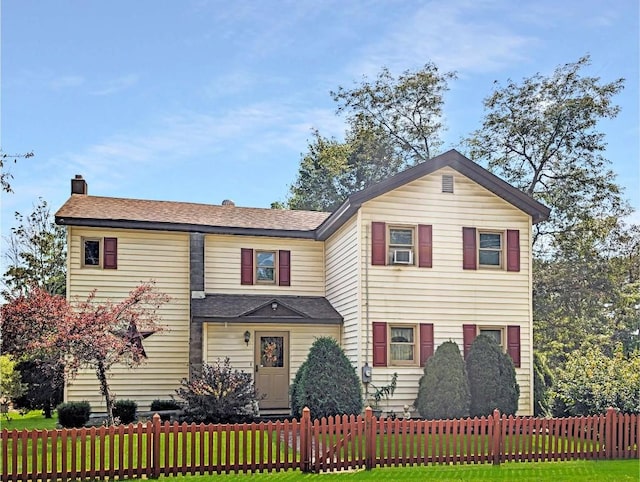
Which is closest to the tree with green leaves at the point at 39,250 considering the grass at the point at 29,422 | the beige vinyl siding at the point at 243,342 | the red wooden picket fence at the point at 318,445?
the grass at the point at 29,422

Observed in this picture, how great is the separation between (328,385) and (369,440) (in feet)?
13.4

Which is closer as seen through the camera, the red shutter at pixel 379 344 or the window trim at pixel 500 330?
the red shutter at pixel 379 344

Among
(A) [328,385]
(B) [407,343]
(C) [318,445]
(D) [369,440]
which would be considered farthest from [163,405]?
(D) [369,440]

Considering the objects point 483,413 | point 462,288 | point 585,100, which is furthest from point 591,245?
point 483,413

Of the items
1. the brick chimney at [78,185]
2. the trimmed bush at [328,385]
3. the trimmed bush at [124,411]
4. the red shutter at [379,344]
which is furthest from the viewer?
the brick chimney at [78,185]

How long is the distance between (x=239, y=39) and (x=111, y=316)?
24.1ft

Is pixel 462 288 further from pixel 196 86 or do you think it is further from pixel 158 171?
pixel 158 171

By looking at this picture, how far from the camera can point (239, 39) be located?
59.2 ft

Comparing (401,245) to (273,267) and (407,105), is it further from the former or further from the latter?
(407,105)

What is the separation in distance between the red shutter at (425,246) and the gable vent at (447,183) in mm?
1176

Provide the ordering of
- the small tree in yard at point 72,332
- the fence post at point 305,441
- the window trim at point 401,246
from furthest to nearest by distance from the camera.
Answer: the window trim at point 401,246 → the small tree in yard at point 72,332 → the fence post at point 305,441

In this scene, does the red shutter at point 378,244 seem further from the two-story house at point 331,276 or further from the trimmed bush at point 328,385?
the trimmed bush at point 328,385

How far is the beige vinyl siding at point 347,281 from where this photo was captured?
19281 millimetres

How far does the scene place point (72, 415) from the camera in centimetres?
1867
